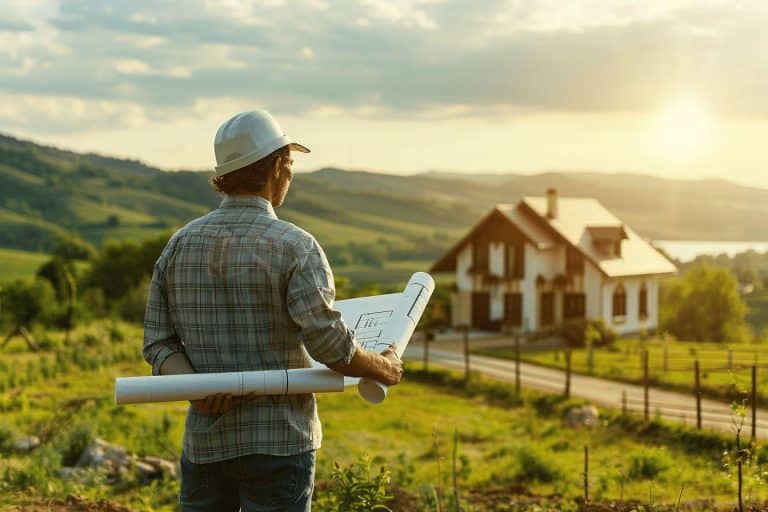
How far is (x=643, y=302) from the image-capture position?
36.5m

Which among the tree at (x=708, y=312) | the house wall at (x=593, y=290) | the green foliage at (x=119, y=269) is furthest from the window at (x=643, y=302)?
the green foliage at (x=119, y=269)

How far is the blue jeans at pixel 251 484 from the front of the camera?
11.1ft

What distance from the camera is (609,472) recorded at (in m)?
9.27

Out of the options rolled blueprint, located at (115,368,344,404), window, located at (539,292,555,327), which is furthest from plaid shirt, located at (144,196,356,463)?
window, located at (539,292,555,327)

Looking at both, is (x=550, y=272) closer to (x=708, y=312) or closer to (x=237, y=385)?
(x=708, y=312)

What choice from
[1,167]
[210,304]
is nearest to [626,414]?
[210,304]

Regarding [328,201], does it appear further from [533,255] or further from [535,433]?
[535,433]

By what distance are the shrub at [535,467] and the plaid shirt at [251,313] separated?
311 inches

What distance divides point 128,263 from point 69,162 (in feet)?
393

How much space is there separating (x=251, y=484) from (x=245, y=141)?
1.17 meters

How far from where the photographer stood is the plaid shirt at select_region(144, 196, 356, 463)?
3244 mm

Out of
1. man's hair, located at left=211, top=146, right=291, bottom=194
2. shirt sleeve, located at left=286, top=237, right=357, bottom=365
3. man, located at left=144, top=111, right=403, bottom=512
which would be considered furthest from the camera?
man's hair, located at left=211, top=146, right=291, bottom=194

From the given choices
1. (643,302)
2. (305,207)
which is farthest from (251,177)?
(305,207)

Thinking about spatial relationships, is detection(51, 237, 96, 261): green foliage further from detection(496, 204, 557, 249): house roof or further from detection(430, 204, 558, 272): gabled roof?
detection(496, 204, 557, 249): house roof
